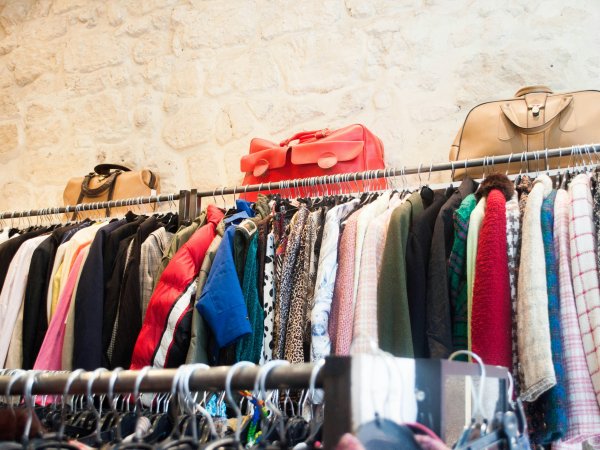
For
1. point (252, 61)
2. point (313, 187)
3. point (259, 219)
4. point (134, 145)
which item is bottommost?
point (259, 219)

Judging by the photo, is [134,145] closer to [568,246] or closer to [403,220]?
[403,220]

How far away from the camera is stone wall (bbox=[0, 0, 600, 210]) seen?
7.56 ft

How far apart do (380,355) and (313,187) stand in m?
1.44

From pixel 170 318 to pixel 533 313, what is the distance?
0.89 m

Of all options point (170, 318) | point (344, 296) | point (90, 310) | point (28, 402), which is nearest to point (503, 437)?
point (28, 402)

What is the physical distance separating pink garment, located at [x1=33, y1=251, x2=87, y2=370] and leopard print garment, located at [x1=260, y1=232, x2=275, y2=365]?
1.94ft

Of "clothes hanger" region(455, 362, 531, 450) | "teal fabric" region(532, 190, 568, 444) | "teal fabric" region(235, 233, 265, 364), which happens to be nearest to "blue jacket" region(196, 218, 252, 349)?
"teal fabric" region(235, 233, 265, 364)

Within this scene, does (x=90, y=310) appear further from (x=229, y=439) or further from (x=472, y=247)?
(x=229, y=439)

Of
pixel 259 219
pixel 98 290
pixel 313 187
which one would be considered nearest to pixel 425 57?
pixel 313 187

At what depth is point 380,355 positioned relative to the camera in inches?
26.5

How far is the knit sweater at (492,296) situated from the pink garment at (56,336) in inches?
45.4

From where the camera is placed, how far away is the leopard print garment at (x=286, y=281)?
1.66m

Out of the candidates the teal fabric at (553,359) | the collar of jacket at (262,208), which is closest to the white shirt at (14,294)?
the collar of jacket at (262,208)

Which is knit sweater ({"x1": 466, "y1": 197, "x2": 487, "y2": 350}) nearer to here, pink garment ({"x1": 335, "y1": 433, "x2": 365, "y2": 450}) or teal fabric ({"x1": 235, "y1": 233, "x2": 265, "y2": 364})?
teal fabric ({"x1": 235, "y1": 233, "x2": 265, "y2": 364})
